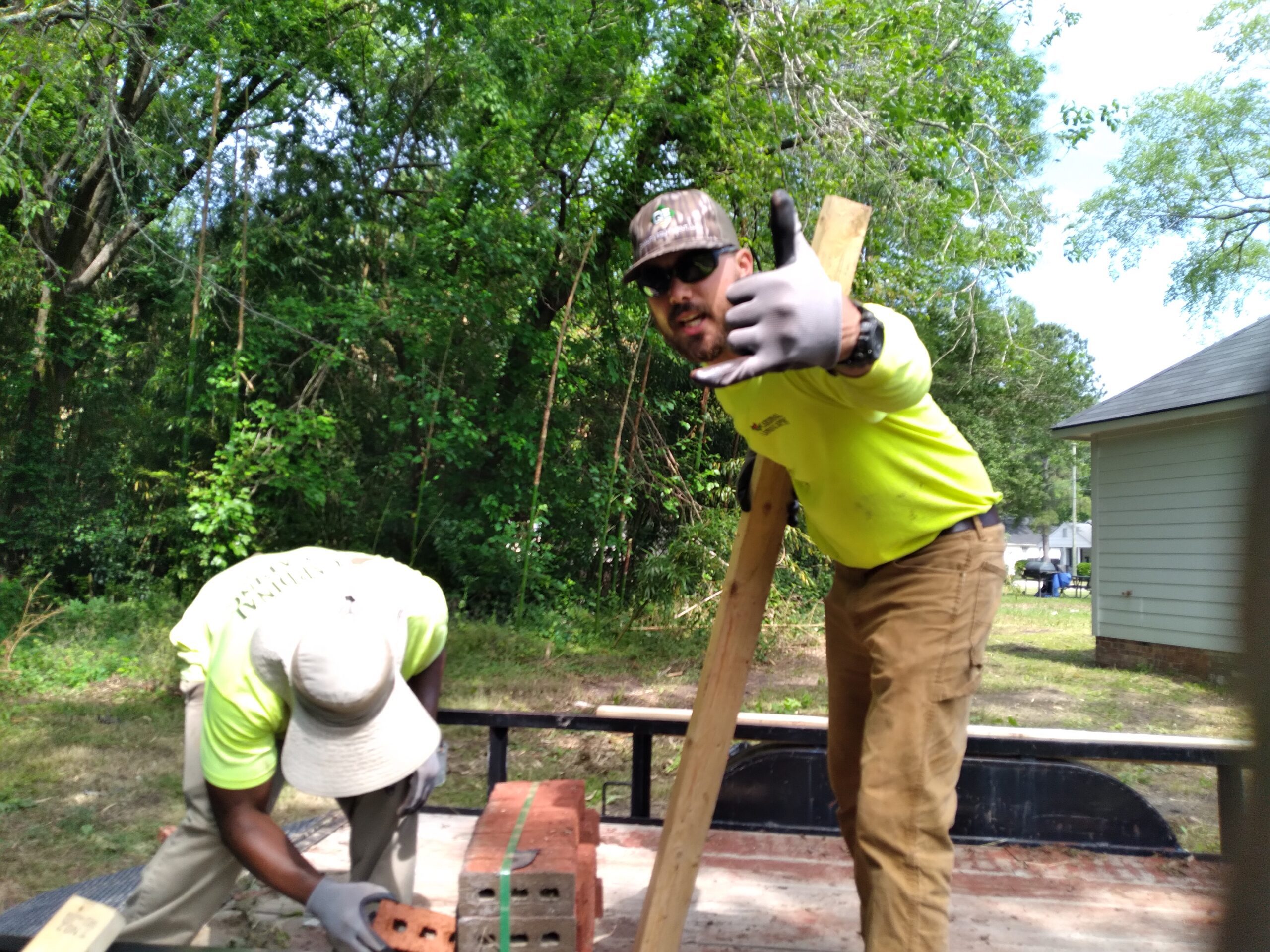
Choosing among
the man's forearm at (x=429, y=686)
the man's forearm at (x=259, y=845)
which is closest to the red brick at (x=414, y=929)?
the man's forearm at (x=259, y=845)

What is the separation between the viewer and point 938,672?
6.37ft

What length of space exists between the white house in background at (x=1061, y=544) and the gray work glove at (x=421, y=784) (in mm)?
37913

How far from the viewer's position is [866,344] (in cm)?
164

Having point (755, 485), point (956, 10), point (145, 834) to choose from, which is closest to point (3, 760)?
point (145, 834)

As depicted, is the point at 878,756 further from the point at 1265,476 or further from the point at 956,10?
the point at 956,10

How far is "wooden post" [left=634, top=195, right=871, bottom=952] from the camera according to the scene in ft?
6.59

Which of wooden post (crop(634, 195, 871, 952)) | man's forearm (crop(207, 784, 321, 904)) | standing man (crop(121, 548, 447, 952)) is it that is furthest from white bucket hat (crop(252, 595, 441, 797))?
wooden post (crop(634, 195, 871, 952))

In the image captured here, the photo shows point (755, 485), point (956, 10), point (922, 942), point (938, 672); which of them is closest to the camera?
point (922, 942)

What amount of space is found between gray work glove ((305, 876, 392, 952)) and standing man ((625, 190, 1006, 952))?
1018mm

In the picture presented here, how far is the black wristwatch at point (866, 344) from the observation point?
1641mm

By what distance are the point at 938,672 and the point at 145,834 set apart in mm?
4311

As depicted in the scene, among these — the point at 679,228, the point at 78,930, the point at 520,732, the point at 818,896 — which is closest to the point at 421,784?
the point at 78,930

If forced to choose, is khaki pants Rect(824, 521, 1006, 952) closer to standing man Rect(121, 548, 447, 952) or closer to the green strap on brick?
the green strap on brick

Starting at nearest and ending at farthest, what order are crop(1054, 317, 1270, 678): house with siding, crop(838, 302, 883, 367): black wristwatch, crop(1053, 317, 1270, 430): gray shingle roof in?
crop(838, 302, 883, 367): black wristwatch → crop(1053, 317, 1270, 430): gray shingle roof → crop(1054, 317, 1270, 678): house with siding
